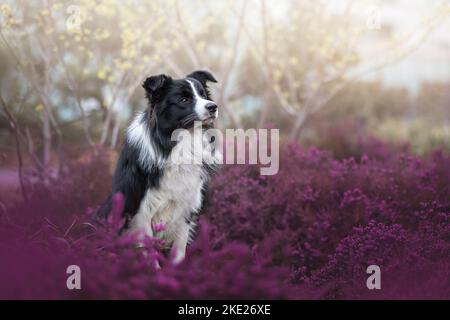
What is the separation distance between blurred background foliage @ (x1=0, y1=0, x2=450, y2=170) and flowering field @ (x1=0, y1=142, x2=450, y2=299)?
57.8 inches

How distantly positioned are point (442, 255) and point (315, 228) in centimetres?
138

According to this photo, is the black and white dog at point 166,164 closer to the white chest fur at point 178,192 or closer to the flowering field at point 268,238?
the white chest fur at point 178,192

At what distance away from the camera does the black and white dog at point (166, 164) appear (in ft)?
14.5

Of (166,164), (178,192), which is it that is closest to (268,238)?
(178,192)

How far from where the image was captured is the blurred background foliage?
748cm

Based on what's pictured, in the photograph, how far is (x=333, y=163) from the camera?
6297 mm

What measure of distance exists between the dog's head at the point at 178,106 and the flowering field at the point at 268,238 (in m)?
0.90

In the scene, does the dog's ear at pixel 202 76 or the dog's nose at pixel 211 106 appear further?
the dog's ear at pixel 202 76

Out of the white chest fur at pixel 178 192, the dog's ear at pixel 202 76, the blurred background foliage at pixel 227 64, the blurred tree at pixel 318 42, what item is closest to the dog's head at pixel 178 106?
the white chest fur at pixel 178 192

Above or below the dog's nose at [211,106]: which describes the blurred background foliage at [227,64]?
above

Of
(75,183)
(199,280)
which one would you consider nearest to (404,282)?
(199,280)

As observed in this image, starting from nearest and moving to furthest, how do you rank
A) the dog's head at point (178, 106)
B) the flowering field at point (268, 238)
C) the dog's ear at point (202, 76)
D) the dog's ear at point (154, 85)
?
1. the flowering field at point (268, 238)
2. the dog's ear at point (154, 85)
3. the dog's head at point (178, 106)
4. the dog's ear at point (202, 76)
